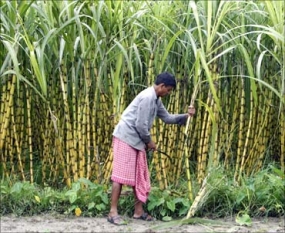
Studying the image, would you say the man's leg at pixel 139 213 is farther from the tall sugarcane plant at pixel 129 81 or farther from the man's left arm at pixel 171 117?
the man's left arm at pixel 171 117

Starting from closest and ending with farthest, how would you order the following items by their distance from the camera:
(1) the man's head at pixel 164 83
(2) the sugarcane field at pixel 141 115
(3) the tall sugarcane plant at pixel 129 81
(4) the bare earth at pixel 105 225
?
1. (4) the bare earth at pixel 105 225
2. (1) the man's head at pixel 164 83
3. (2) the sugarcane field at pixel 141 115
4. (3) the tall sugarcane plant at pixel 129 81

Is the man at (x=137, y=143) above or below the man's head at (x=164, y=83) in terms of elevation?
below

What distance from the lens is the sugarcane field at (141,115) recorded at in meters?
4.31

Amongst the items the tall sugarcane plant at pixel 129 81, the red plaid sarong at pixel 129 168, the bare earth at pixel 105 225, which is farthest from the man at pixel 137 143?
the tall sugarcane plant at pixel 129 81

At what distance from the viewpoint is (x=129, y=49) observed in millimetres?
4723

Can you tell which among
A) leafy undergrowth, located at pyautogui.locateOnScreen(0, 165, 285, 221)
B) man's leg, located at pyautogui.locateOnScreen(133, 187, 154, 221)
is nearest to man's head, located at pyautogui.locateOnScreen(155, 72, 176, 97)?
leafy undergrowth, located at pyautogui.locateOnScreen(0, 165, 285, 221)

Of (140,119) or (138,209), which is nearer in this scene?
(140,119)

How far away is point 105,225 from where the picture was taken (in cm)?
420

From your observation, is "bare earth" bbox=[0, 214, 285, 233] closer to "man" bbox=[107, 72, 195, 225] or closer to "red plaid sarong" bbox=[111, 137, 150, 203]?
"man" bbox=[107, 72, 195, 225]

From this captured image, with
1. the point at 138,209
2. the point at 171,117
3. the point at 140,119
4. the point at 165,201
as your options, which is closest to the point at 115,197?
the point at 138,209

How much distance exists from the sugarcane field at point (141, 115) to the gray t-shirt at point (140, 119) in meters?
0.01

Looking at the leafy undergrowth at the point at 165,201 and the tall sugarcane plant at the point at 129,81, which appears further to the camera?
the tall sugarcane plant at the point at 129,81

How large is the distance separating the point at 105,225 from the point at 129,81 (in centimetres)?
133

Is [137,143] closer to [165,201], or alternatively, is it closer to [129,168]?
[129,168]
